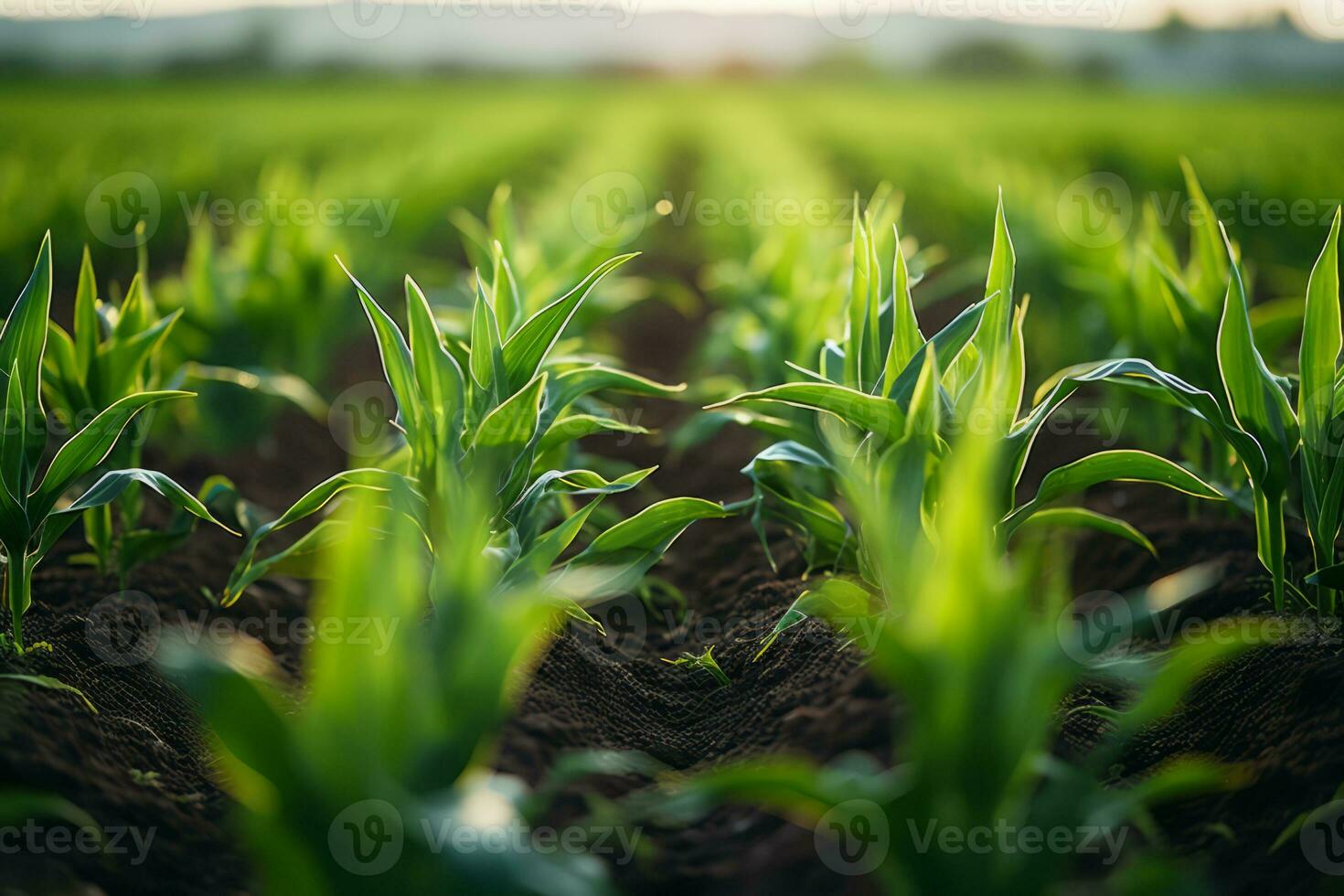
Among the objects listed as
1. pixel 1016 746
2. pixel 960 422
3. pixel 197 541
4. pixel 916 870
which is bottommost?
pixel 197 541

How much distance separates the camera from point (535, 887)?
992 millimetres

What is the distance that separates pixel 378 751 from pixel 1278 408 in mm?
1744

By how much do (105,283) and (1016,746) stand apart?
637cm

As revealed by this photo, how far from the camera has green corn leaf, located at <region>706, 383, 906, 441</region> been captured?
5.60ft

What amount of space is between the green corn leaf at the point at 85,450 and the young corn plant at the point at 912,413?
117cm

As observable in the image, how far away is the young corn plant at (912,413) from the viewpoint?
1694 millimetres

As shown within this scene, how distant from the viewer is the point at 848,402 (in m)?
1.74

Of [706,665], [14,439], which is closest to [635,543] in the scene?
[706,665]

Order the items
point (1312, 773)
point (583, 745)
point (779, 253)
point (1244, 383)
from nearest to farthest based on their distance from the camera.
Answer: point (1312, 773)
point (583, 745)
point (1244, 383)
point (779, 253)

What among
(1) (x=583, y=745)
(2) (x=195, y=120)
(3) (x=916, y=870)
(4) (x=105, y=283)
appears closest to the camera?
(3) (x=916, y=870)

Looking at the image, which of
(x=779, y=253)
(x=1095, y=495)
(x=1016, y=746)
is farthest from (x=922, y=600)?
(x=779, y=253)

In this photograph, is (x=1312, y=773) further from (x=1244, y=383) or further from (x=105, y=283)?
(x=105, y=283)

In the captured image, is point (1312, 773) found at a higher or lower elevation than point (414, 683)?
lower

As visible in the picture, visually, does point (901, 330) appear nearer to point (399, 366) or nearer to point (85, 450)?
point (399, 366)
